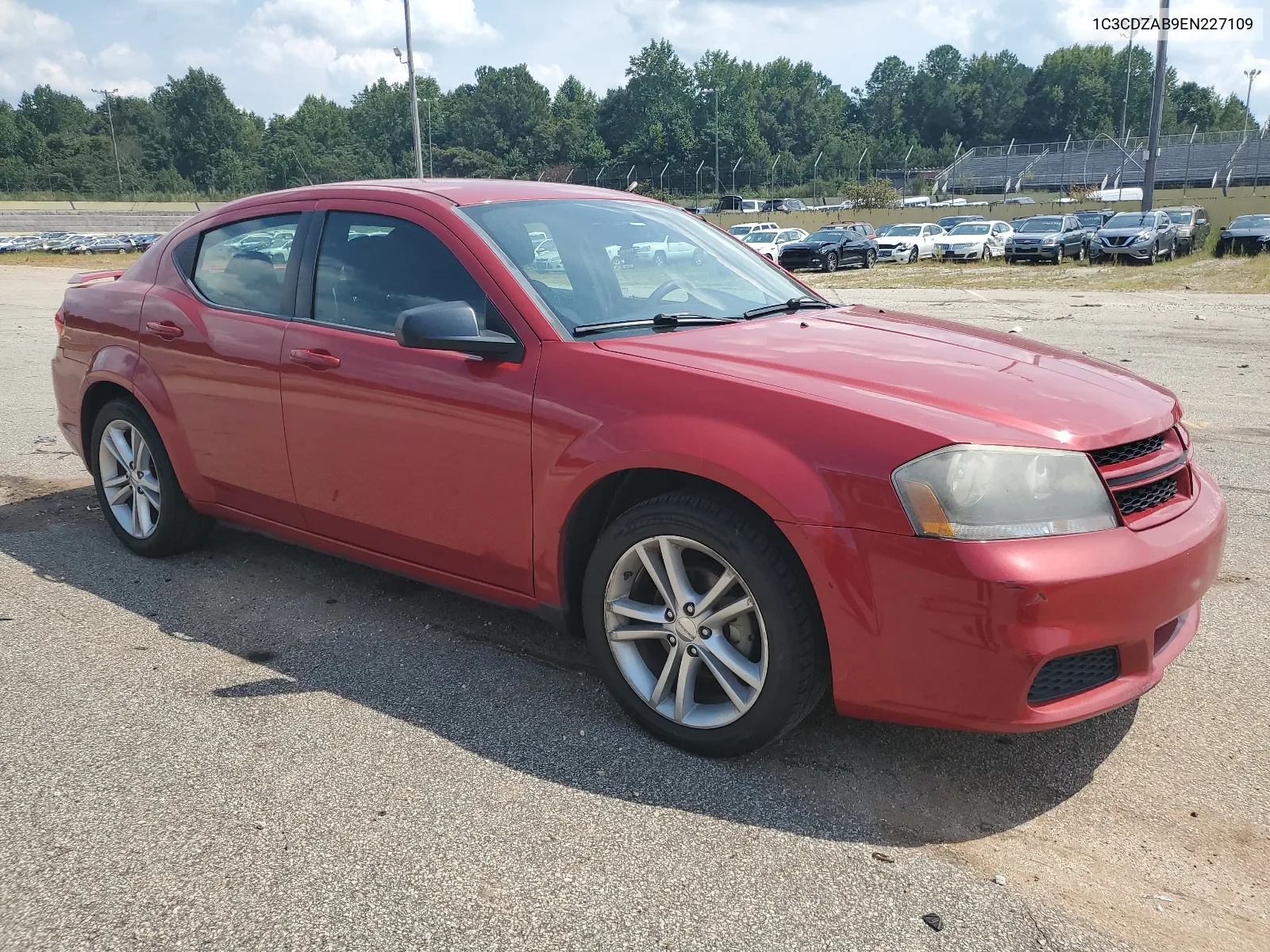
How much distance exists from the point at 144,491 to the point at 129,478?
0.12 meters

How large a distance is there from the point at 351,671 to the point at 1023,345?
2621 millimetres

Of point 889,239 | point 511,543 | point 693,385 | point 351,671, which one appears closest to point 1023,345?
point 693,385

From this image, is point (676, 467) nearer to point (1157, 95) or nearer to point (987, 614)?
point (987, 614)

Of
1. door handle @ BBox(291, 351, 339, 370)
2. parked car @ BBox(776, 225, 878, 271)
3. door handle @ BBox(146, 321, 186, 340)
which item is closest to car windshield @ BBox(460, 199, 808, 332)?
door handle @ BBox(291, 351, 339, 370)

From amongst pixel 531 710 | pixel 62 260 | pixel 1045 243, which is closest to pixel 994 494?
pixel 531 710

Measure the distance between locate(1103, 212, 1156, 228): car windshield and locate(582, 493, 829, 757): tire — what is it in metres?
30.3

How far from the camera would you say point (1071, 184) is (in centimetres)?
6919

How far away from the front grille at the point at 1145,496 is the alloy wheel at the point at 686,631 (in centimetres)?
101

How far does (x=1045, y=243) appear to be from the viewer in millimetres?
29703

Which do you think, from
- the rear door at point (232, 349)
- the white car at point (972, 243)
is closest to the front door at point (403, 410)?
the rear door at point (232, 349)

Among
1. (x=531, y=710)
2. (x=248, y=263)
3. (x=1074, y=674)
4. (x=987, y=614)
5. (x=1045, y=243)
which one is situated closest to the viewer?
(x=987, y=614)

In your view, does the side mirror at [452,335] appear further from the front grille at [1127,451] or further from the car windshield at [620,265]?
the front grille at [1127,451]

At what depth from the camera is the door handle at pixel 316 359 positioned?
3795mm

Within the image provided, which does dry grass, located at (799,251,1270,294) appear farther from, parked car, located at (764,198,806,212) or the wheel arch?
parked car, located at (764,198,806,212)
